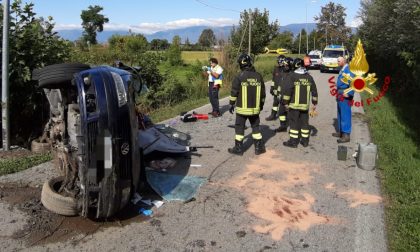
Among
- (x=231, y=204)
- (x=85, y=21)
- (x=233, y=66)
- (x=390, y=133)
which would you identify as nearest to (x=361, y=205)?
(x=231, y=204)

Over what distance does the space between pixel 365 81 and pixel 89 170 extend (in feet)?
20.3

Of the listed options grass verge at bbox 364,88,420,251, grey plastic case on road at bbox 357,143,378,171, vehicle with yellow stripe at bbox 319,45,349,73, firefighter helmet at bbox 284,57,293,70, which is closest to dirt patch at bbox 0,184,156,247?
grass verge at bbox 364,88,420,251

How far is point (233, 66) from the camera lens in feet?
68.2

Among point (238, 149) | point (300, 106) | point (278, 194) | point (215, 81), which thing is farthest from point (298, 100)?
point (215, 81)

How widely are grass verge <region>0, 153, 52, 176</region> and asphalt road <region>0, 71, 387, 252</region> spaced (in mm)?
315

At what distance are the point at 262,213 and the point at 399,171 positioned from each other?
2784mm

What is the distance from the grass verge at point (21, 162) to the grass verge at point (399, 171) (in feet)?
17.0

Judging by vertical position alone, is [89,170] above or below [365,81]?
below

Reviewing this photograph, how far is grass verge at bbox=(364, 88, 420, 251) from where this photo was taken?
14.9 feet

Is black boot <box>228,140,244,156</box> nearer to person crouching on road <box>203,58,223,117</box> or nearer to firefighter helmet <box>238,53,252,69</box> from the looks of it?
firefighter helmet <box>238,53,252,69</box>

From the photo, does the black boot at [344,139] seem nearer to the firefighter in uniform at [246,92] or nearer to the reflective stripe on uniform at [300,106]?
the reflective stripe on uniform at [300,106]

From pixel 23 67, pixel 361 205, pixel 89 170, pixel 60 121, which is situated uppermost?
pixel 23 67

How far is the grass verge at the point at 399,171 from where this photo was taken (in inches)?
179

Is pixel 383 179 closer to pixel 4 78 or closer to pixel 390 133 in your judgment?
pixel 390 133
